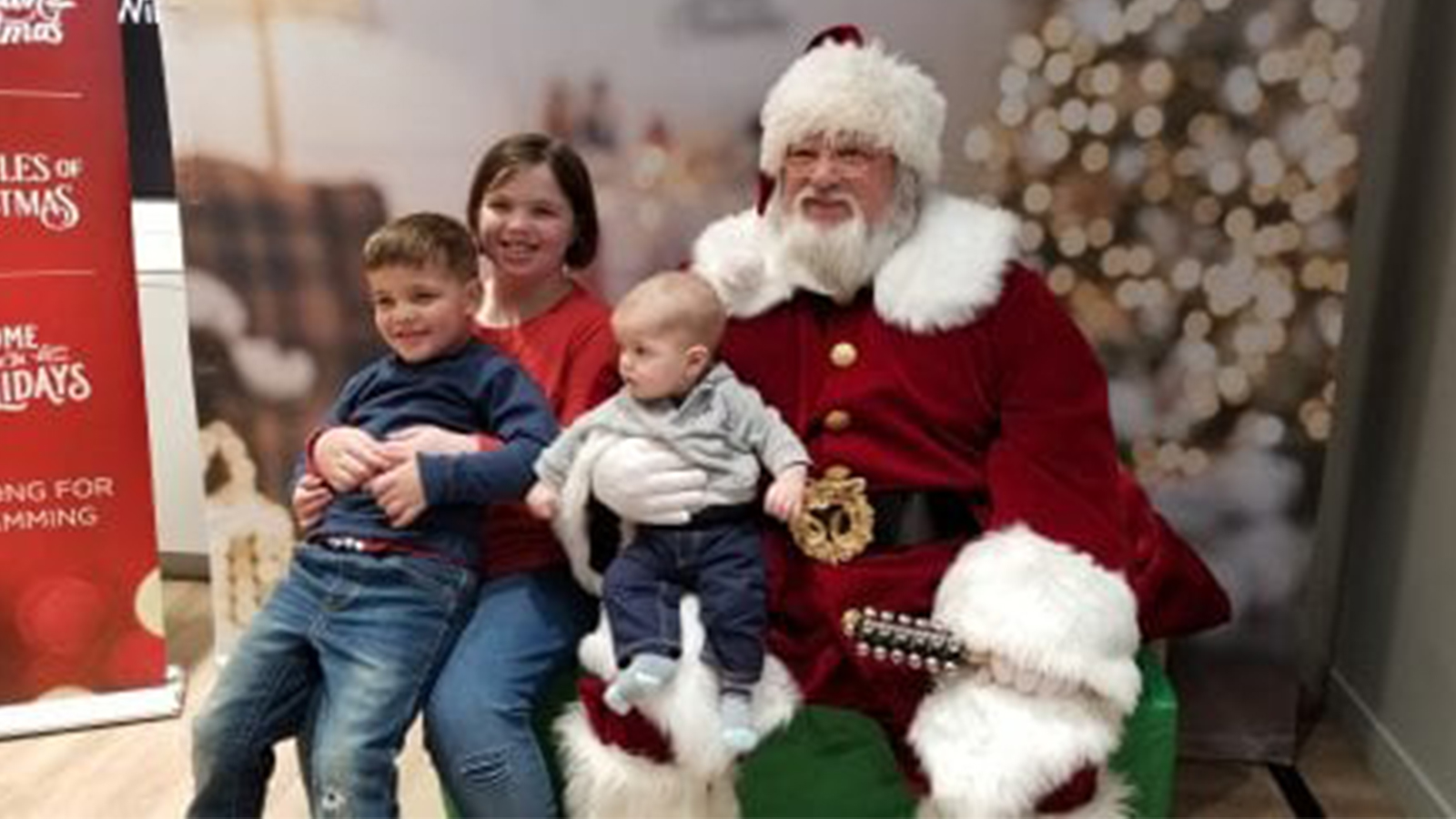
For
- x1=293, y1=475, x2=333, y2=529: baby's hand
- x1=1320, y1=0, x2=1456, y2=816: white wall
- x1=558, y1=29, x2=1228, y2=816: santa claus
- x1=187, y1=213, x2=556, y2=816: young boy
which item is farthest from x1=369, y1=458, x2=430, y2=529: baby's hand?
x1=1320, y1=0, x2=1456, y2=816: white wall

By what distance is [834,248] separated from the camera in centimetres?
189

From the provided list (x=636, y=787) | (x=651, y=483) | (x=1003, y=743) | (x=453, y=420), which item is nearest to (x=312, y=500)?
(x=453, y=420)

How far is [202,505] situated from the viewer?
307 cm

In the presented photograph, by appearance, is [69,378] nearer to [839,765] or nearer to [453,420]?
[453,420]

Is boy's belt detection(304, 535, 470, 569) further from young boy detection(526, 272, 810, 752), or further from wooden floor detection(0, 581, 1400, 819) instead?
wooden floor detection(0, 581, 1400, 819)

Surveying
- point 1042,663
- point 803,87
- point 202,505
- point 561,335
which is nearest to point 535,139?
point 561,335

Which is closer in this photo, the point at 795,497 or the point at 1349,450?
the point at 795,497

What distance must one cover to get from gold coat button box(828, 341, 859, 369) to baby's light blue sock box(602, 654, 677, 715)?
1.56 feet

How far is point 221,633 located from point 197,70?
1066 mm

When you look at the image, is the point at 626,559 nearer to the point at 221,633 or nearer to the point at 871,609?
the point at 871,609

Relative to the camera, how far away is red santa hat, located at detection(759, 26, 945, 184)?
6.08 ft

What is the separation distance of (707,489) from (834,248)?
1.23 ft

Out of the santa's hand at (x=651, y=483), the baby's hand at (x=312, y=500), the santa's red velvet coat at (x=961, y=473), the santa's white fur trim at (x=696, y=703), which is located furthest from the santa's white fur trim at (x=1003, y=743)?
the baby's hand at (x=312, y=500)

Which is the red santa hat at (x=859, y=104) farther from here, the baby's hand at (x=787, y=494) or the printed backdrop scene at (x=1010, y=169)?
the baby's hand at (x=787, y=494)
